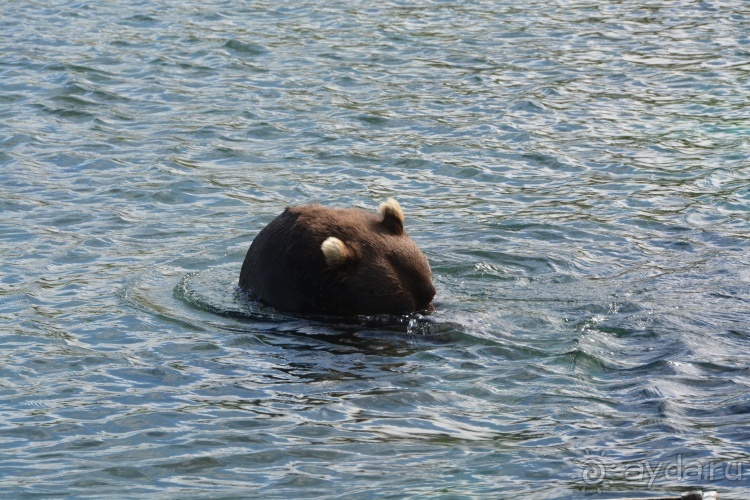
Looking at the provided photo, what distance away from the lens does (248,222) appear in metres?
12.9

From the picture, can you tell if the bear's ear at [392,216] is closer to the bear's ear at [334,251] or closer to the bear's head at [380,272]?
the bear's head at [380,272]

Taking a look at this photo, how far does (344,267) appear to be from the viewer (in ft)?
31.4

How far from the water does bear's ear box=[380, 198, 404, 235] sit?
0.81 metres

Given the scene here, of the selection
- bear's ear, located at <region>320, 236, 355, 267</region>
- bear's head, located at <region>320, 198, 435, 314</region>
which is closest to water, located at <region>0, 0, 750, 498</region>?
bear's head, located at <region>320, 198, 435, 314</region>

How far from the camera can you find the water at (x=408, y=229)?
→ 7285 millimetres

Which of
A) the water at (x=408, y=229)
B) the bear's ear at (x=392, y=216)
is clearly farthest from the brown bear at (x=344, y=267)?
the water at (x=408, y=229)

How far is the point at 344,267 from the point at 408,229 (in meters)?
3.06

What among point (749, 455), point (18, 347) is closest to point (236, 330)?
point (18, 347)

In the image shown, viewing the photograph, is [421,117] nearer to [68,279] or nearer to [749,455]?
[68,279]

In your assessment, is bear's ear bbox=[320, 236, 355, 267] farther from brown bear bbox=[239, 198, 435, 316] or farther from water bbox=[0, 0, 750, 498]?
water bbox=[0, 0, 750, 498]

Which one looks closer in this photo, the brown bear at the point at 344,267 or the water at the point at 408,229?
the water at the point at 408,229

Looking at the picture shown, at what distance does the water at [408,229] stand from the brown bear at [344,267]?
0.75 feet

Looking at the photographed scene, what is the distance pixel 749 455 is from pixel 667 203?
6.61 meters

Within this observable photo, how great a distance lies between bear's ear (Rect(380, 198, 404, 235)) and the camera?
984 cm
